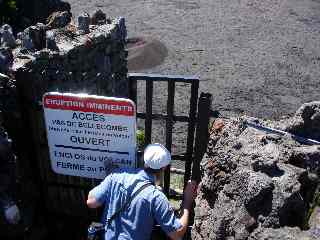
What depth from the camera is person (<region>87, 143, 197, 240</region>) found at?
4.41 m

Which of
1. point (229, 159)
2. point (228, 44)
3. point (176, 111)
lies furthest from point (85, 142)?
point (228, 44)

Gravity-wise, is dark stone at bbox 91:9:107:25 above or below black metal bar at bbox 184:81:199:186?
above

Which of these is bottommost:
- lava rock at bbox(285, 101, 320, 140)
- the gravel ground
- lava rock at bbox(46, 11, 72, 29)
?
the gravel ground

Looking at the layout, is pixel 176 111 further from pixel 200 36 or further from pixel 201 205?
pixel 201 205

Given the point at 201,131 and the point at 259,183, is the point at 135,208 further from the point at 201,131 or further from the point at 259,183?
the point at 201,131

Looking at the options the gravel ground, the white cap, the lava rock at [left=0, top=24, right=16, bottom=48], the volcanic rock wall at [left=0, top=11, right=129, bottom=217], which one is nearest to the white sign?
the volcanic rock wall at [left=0, top=11, right=129, bottom=217]

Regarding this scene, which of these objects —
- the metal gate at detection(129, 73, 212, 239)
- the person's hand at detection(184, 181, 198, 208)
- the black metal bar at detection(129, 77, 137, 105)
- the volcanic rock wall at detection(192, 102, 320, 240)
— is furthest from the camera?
the black metal bar at detection(129, 77, 137, 105)

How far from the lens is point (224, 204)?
4.10 meters

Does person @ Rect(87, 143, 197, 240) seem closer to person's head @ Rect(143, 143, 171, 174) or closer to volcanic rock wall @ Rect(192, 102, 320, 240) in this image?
person's head @ Rect(143, 143, 171, 174)

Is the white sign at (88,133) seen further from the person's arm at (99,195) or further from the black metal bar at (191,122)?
the black metal bar at (191,122)

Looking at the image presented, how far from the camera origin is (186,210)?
477cm

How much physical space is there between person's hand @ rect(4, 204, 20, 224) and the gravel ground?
22.0 ft

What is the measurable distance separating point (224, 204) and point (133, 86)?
2422mm

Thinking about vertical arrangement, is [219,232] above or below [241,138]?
below
